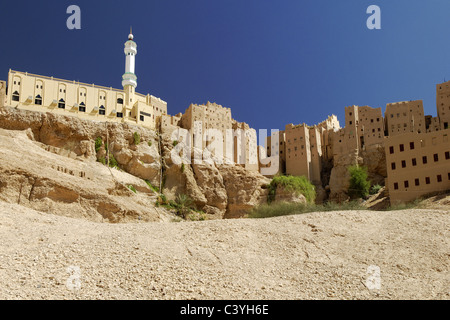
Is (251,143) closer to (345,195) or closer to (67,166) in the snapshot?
(345,195)

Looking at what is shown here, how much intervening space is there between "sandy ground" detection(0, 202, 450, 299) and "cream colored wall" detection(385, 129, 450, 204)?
1653 centimetres

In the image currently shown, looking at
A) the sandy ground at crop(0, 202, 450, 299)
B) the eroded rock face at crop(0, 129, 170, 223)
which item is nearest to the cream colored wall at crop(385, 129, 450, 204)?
the sandy ground at crop(0, 202, 450, 299)

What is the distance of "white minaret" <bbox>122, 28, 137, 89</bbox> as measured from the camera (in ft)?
179

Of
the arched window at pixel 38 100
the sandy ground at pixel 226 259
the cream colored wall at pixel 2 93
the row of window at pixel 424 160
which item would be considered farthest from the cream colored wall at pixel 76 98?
the sandy ground at pixel 226 259

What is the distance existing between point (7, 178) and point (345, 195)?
40.7m

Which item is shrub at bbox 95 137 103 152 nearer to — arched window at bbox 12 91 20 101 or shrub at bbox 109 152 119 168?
shrub at bbox 109 152 119 168

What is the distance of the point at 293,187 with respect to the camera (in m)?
51.6

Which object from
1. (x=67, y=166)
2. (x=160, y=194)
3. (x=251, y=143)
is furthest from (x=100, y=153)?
(x=251, y=143)

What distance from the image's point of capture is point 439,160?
1353 inches

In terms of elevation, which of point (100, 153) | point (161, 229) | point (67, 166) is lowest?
point (161, 229)

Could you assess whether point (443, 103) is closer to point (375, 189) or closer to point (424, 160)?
point (375, 189)

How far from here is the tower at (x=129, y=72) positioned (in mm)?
52450

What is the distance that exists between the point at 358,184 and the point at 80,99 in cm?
3312
